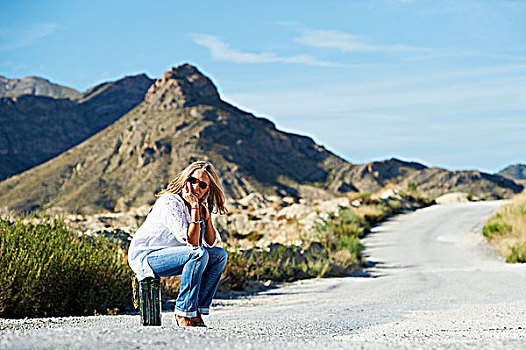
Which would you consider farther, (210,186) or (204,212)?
(210,186)

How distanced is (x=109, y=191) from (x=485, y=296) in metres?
67.8

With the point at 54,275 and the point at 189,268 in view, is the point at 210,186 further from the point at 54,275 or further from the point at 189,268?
the point at 54,275

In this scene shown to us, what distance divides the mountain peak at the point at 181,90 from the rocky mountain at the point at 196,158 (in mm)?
241

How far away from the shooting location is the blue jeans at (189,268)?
4539mm

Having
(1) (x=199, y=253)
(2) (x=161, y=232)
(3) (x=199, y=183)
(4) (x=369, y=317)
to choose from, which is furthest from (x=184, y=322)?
(4) (x=369, y=317)

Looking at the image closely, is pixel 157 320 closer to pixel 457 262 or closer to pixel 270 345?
pixel 270 345

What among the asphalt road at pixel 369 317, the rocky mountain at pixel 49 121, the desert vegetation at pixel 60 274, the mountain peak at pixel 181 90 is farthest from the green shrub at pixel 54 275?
the rocky mountain at pixel 49 121

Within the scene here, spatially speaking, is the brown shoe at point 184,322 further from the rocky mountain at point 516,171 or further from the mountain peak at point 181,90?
the rocky mountain at point 516,171

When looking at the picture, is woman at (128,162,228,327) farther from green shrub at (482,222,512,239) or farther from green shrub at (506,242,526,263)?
green shrub at (482,222,512,239)

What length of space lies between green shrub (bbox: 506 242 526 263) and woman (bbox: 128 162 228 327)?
10.3 meters

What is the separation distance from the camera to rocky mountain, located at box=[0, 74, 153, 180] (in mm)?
111812

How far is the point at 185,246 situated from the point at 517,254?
10.7 meters

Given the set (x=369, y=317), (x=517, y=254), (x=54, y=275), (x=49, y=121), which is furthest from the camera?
(x=49, y=121)

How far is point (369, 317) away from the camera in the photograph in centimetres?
608
